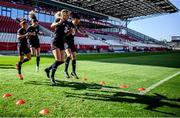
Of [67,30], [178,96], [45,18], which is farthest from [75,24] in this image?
[45,18]

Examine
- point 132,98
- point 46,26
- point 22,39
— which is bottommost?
point 132,98

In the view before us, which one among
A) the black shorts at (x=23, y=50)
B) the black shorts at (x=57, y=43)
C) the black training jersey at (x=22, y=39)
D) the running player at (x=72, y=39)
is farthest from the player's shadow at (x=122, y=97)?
the black training jersey at (x=22, y=39)

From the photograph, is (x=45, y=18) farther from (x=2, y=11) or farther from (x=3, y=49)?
(x=3, y=49)

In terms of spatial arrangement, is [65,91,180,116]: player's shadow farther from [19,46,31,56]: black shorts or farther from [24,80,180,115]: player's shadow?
[19,46,31,56]: black shorts

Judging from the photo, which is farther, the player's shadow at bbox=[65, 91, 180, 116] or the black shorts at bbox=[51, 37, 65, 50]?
the black shorts at bbox=[51, 37, 65, 50]

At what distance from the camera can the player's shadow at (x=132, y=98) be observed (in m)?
5.44

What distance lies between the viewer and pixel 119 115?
4504 mm

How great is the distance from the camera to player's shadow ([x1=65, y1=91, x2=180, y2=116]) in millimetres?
5445

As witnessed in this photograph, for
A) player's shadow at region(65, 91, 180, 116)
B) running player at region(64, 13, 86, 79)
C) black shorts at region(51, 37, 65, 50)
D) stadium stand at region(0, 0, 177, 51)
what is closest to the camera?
player's shadow at region(65, 91, 180, 116)

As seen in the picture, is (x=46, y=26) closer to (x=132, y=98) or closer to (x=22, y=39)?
(x=22, y=39)

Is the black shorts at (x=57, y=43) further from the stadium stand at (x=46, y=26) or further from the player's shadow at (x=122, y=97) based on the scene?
the stadium stand at (x=46, y=26)

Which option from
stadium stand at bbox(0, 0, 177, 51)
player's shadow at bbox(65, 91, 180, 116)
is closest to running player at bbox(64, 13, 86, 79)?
player's shadow at bbox(65, 91, 180, 116)

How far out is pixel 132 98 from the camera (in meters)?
5.96

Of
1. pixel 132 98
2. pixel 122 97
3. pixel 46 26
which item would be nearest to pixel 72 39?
pixel 122 97
